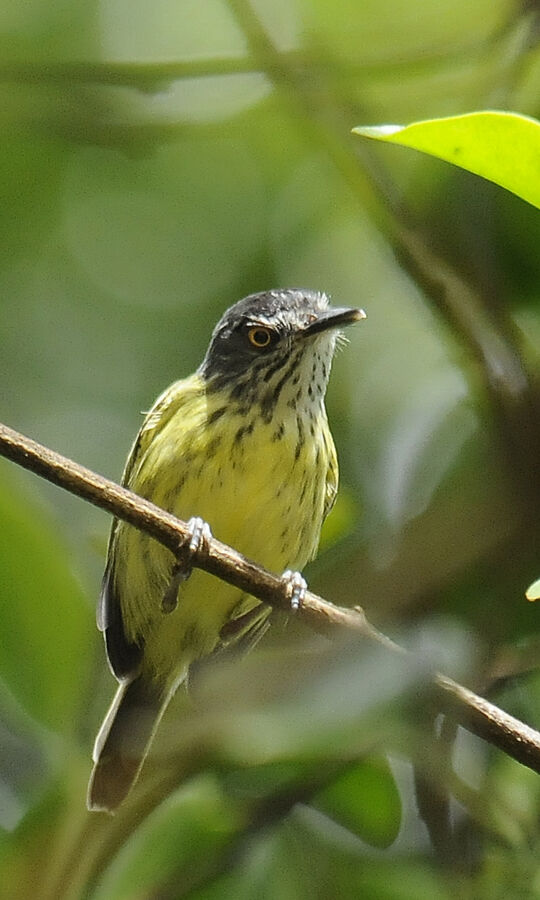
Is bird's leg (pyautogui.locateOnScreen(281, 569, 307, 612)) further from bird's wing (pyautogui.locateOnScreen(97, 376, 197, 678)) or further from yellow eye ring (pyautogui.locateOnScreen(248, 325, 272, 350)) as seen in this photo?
yellow eye ring (pyautogui.locateOnScreen(248, 325, 272, 350))

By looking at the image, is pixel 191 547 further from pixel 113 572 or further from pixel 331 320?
pixel 113 572

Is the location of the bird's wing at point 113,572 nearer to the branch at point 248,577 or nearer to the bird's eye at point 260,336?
the bird's eye at point 260,336

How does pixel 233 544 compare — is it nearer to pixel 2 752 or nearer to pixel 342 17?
pixel 2 752

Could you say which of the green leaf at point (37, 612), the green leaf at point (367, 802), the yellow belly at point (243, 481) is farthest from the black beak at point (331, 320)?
the green leaf at point (367, 802)

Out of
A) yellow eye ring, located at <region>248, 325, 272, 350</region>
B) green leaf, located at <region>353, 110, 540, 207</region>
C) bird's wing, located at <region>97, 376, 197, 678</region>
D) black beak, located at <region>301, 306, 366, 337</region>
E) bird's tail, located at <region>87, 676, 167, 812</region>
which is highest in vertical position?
green leaf, located at <region>353, 110, 540, 207</region>

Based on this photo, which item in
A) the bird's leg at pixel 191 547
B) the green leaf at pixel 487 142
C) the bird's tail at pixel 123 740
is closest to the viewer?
the green leaf at pixel 487 142

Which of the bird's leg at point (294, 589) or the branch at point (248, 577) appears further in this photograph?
the bird's leg at point (294, 589)

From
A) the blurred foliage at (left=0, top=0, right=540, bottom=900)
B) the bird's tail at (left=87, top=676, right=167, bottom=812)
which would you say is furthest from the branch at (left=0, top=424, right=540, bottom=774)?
the bird's tail at (left=87, top=676, right=167, bottom=812)
